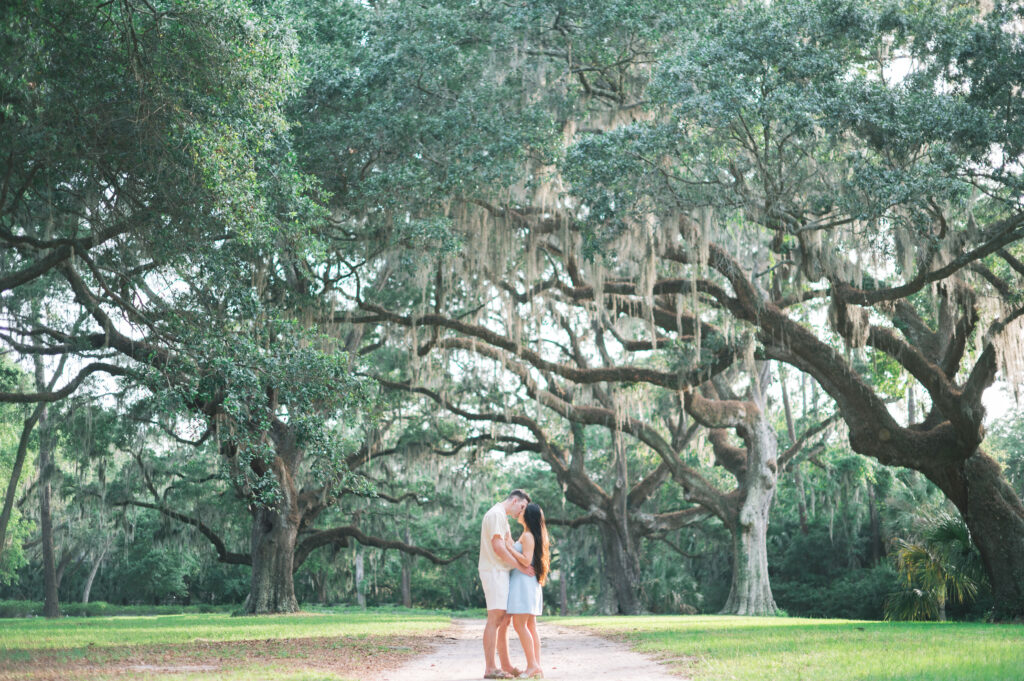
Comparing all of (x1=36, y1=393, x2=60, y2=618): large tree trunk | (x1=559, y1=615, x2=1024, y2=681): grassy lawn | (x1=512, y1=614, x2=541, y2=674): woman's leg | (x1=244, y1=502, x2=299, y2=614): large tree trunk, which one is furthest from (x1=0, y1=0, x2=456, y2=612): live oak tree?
(x1=36, y1=393, x2=60, y2=618): large tree trunk

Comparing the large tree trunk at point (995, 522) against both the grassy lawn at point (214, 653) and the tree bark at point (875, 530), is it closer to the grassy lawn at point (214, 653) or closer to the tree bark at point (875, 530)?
the grassy lawn at point (214, 653)

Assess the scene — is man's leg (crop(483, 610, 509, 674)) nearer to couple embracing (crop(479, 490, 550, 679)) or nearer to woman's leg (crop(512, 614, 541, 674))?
couple embracing (crop(479, 490, 550, 679))

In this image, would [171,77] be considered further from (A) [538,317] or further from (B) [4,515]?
(B) [4,515]

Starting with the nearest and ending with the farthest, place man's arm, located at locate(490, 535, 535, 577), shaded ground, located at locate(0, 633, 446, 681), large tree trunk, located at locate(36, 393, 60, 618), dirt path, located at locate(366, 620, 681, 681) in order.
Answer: man's arm, located at locate(490, 535, 535, 577) → dirt path, located at locate(366, 620, 681, 681) → shaded ground, located at locate(0, 633, 446, 681) → large tree trunk, located at locate(36, 393, 60, 618)

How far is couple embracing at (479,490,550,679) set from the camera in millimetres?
6883

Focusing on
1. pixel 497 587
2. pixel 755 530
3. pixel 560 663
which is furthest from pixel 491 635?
pixel 755 530

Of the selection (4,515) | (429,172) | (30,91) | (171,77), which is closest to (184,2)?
(171,77)

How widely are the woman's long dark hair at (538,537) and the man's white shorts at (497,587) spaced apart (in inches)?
9.8

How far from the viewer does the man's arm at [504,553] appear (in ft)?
22.4

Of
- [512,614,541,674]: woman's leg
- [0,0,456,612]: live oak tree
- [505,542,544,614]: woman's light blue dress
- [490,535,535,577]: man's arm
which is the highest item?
[0,0,456,612]: live oak tree

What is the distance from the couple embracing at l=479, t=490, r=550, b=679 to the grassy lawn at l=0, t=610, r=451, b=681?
129 centimetres

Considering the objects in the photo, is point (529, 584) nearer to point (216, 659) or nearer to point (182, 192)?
point (216, 659)

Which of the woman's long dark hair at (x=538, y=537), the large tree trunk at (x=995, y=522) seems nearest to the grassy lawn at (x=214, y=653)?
the woman's long dark hair at (x=538, y=537)

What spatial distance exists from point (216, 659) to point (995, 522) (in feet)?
36.0
